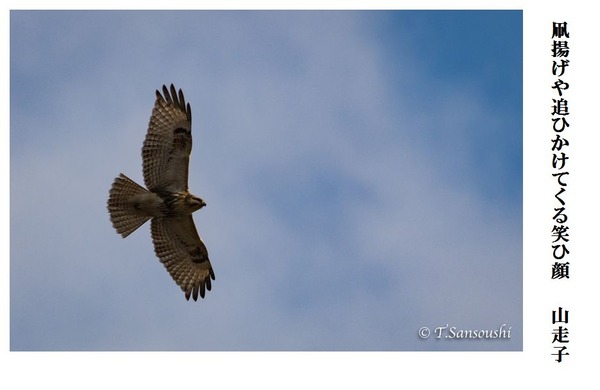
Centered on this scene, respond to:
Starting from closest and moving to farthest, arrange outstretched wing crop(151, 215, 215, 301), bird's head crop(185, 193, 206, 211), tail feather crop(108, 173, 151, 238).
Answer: tail feather crop(108, 173, 151, 238) → bird's head crop(185, 193, 206, 211) → outstretched wing crop(151, 215, 215, 301)

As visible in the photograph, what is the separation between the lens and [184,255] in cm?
1123

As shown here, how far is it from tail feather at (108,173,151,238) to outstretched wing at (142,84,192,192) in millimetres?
199

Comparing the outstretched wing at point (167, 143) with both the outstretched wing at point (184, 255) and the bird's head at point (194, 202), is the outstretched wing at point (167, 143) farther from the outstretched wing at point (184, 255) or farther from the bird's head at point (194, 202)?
the outstretched wing at point (184, 255)

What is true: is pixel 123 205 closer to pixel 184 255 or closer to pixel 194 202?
pixel 194 202

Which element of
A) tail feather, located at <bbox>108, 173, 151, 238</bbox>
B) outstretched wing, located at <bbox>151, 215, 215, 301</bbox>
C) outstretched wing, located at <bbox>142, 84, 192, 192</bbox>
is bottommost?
outstretched wing, located at <bbox>151, 215, 215, 301</bbox>

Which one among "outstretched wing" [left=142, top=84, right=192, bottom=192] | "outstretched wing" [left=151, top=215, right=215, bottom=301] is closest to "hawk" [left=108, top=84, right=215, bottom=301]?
"outstretched wing" [left=142, top=84, right=192, bottom=192]

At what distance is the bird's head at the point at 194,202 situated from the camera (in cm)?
1027

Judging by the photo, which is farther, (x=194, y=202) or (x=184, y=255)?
(x=184, y=255)

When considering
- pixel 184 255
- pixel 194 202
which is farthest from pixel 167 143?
pixel 184 255

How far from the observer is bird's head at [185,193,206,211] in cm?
1027

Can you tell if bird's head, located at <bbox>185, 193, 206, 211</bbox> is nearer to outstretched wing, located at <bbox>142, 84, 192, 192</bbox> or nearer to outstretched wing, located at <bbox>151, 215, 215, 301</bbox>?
outstretched wing, located at <bbox>142, 84, 192, 192</bbox>

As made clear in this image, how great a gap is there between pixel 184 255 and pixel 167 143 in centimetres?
163
